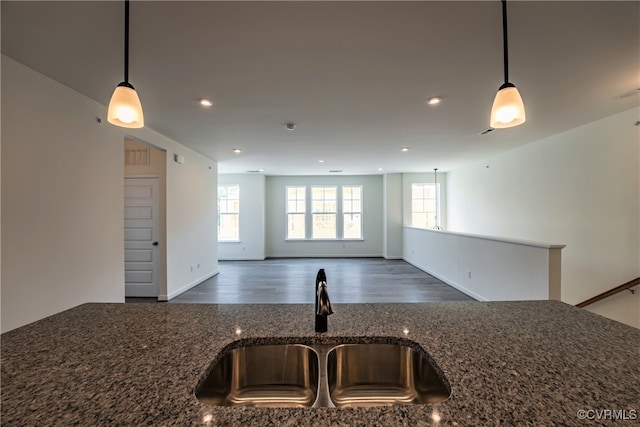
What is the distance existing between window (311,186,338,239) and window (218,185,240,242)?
7.45ft

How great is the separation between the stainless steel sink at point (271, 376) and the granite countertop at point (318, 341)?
2.3 inches

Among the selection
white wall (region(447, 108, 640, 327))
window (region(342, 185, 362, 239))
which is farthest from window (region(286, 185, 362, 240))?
white wall (region(447, 108, 640, 327))

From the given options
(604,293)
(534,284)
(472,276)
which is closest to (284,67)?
(534,284)

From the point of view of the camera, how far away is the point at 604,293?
10.5 ft

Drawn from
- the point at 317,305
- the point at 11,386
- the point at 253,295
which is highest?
the point at 317,305

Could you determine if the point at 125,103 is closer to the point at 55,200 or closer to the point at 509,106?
the point at 55,200

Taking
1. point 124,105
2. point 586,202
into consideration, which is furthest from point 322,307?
point 586,202

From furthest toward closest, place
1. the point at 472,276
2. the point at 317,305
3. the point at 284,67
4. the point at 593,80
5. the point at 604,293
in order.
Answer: the point at 472,276
the point at 604,293
the point at 593,80
the point at 284,67
the point at 317,305

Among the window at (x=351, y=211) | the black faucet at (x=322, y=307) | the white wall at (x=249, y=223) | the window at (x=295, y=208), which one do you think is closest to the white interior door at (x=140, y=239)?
the white wall at (x=249, y=223)

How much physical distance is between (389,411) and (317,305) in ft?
1.61

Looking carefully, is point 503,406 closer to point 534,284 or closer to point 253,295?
point 534,284

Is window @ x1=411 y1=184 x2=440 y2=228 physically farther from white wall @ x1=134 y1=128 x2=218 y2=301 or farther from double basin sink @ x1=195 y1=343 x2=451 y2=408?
double basin sink @ x1=195 y1=343 x2=451 y2=408

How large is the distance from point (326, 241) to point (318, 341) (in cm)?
707

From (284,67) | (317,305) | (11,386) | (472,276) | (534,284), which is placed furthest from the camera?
(472,276)
